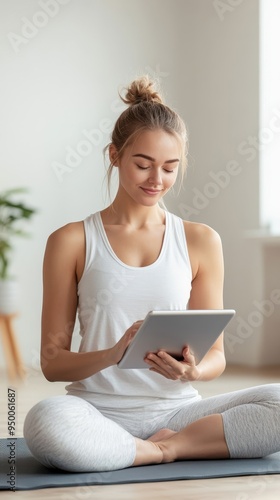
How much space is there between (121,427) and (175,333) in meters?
0.30

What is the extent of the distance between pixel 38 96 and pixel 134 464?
3.34 metres

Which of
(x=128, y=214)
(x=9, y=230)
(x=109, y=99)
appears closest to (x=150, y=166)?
(x=128, y=214)

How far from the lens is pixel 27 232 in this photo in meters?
5.02

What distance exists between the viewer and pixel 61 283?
2.10 m

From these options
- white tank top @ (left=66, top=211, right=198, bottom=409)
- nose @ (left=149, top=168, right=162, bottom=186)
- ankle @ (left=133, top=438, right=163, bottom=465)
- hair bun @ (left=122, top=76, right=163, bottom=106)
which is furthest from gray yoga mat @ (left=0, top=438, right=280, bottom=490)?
hair bun @ (left=122, top=76, right=163, bottom=106)

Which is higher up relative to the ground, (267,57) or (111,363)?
(267,57)

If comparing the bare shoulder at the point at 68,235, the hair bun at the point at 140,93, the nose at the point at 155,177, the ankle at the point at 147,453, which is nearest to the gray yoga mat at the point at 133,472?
the ankle at the point at 147,453

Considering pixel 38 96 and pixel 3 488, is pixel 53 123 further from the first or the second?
pixel 3 488

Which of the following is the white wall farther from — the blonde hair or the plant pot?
the blonde hair

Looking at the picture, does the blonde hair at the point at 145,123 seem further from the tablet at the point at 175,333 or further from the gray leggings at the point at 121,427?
the gray leggings at the point at 121,427

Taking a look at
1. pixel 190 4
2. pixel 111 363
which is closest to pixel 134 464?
pixel 111 363

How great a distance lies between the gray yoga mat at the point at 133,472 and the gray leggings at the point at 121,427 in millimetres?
27

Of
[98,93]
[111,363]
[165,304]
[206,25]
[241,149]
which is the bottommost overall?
[111,363]

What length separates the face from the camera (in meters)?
2.05
